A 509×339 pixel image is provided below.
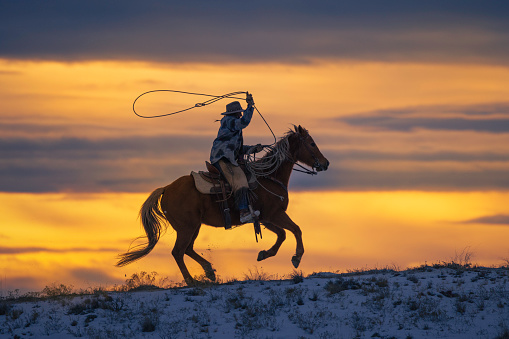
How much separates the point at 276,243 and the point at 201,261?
1759 mm

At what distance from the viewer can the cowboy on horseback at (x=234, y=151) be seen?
16.0 metres

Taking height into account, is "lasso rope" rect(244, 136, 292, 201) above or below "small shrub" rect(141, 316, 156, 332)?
above

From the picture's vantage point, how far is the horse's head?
56.0 feet

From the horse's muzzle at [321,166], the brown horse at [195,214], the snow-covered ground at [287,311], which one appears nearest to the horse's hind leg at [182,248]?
the brown horse at [195,214]

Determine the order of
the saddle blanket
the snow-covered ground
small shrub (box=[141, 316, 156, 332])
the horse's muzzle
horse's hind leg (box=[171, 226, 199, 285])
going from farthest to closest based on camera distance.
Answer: the horse's muzzle
the saddle blanket
horse's hind leg (box=[171, 226, 199, 285])
small shrub (box=[141, 316, 156, 332])
the snow-covered ground

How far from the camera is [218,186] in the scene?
16125mm

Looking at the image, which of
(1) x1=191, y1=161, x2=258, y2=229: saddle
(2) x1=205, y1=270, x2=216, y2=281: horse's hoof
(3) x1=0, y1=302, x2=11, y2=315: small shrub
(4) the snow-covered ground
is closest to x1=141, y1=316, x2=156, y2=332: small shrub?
(4) the snow-covered ground

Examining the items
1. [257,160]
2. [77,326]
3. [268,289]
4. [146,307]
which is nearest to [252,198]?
[257,160]

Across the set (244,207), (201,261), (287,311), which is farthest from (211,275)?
(287,311)

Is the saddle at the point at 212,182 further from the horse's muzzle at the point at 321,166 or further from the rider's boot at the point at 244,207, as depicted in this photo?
the horse's muzzle at the point at 321,166

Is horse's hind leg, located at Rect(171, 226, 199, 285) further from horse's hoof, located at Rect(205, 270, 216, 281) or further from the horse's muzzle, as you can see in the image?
the horse's muzzle

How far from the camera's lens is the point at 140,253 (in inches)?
643

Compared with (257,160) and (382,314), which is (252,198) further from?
(382,314)

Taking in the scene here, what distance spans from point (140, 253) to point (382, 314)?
597 cm
